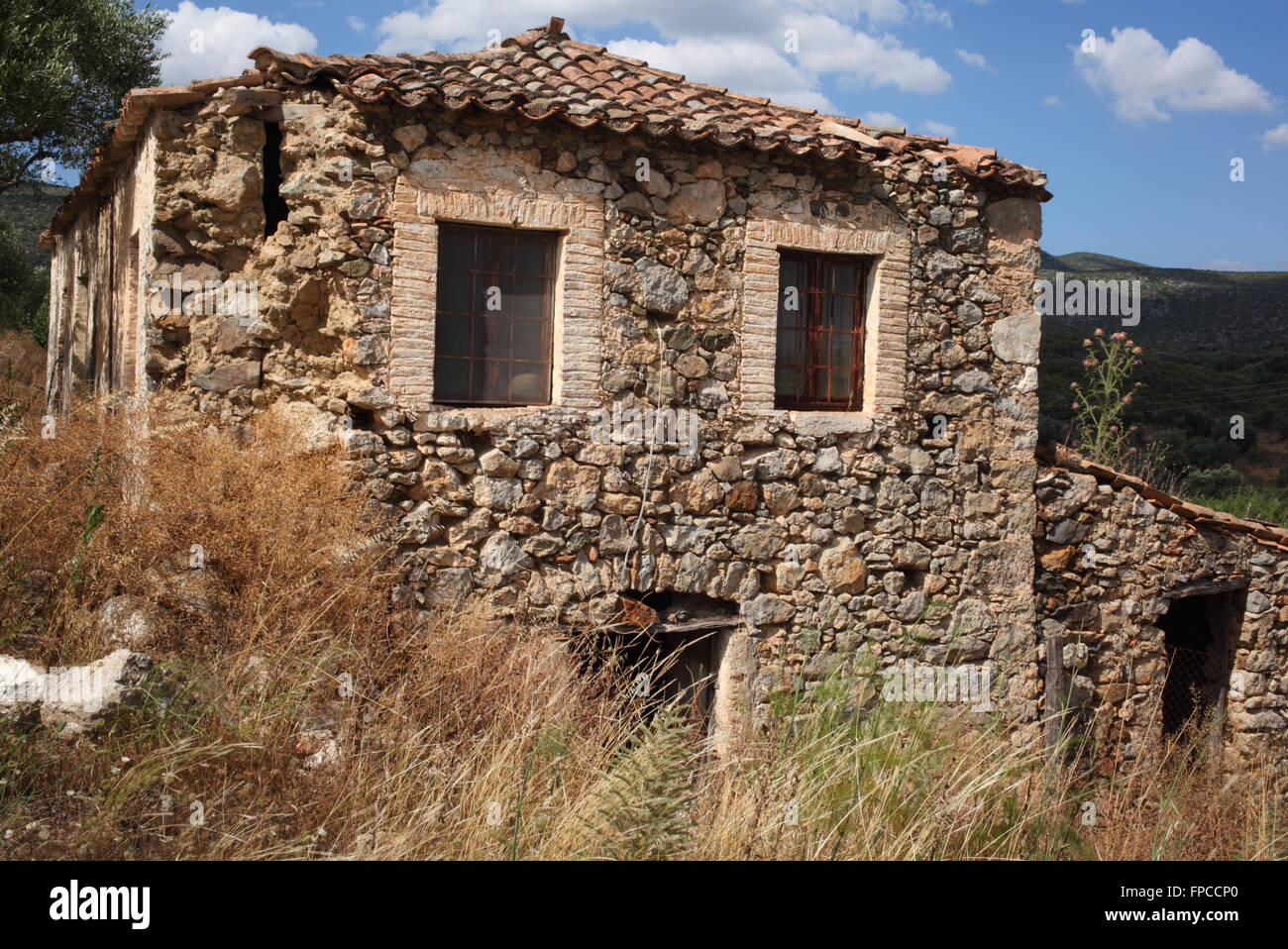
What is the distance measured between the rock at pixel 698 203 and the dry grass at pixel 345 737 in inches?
119

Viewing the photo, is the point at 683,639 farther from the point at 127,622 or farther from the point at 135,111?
the point at 135,111

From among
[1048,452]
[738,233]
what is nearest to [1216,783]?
[1048,452]

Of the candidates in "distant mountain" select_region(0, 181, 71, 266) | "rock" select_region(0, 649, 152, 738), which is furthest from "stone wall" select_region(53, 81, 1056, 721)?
"distant mountain" select_region(0, 181, 71, 266)

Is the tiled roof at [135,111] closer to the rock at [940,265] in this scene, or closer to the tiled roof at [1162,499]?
the rock at [940,265]

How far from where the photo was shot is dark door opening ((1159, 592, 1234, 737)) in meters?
9.23

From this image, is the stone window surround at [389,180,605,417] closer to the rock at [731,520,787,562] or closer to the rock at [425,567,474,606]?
the rock at [425,567,474,606]

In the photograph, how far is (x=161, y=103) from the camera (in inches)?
250

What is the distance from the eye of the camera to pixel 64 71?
13.2 meters

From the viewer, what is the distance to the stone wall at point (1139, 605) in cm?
845

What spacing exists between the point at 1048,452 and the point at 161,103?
737 centimetres

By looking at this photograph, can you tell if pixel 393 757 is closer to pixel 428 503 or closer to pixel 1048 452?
pixel 428 503

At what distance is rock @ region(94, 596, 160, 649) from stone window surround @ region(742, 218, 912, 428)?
4244 mm

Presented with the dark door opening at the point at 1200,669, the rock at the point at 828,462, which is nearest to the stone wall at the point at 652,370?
the rock at the point at 828,462

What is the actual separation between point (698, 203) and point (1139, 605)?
17.5 feet
